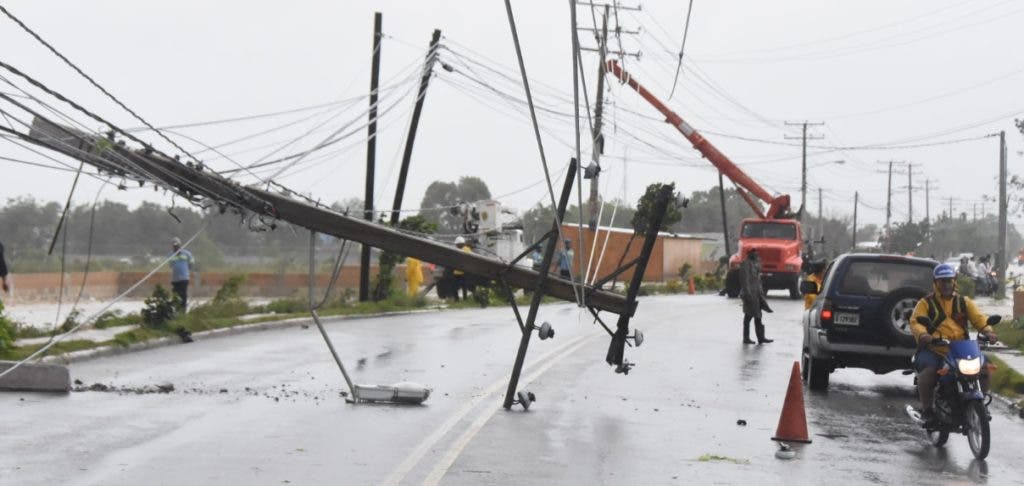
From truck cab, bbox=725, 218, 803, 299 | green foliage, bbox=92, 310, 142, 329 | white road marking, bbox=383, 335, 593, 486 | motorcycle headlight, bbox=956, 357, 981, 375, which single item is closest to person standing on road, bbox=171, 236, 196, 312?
green foliage, bbox=92, 310, 142, 329

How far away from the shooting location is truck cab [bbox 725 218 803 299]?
50.2m

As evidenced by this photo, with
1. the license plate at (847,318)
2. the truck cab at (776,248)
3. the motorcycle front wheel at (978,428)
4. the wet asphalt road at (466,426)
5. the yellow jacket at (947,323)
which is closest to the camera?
the wet asphalt road at (466,426)

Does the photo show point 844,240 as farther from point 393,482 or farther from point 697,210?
point 393,482

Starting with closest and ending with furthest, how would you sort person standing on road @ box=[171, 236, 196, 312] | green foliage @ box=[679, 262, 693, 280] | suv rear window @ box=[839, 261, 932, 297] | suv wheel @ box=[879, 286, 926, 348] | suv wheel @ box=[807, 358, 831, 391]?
suv wheel @ box=[879, 286, 926, 348] → suv rear window @ box=[839, 261, 932, 297] → suv wheel @ box=[807, 358, 831, 391] → person standing on road @ box=[171, 236, 196, 312] → green foliage @ box=[679, 262, 693, 280]

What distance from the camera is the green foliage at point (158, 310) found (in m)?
25.3

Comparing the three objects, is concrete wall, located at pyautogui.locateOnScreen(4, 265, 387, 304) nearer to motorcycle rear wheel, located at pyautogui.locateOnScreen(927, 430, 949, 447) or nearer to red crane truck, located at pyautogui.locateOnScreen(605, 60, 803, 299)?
red crane truck, located at pyautogui.locateOnScreen(605, 60, 803, 299)

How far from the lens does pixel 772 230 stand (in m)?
51.8

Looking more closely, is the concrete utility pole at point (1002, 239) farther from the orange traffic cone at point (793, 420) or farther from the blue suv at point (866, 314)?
the orange traffic cone at point (793, 420)

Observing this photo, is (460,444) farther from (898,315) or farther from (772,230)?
(772,230)

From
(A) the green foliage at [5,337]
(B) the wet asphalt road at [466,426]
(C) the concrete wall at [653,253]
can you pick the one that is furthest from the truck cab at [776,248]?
(A) the green foliage at [5,337]

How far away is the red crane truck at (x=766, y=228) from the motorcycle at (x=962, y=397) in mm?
34363

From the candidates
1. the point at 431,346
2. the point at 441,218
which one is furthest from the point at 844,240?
the point at 431,346

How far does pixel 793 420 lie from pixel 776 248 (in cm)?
3754

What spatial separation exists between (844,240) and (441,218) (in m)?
77.7
